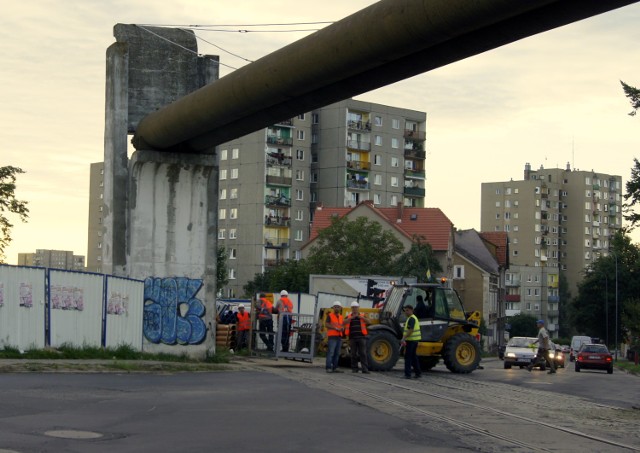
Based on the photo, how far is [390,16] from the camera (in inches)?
661

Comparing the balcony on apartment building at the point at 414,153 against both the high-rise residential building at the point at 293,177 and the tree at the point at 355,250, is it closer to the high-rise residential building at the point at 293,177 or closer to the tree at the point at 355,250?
the high-rise residential building at the point at 293,177

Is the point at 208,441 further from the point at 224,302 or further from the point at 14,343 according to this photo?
the point at 224,302

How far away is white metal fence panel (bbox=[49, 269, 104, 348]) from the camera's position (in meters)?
25.0

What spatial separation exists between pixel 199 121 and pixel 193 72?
13.3ft

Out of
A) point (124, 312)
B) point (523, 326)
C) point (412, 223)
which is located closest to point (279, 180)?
point (412, 223)

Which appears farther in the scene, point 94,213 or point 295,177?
point 94,213

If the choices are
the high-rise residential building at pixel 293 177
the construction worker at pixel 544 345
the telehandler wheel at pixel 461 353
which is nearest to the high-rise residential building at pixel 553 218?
the high-rise residential building at pixel 293 177

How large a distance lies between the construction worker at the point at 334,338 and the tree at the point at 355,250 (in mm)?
55399

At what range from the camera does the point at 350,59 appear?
18.7 metres

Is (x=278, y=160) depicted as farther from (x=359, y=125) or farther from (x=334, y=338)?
(x=334, y=338)

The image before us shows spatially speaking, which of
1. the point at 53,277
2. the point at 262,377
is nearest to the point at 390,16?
the point at 262,377

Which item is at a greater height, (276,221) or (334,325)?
(276,221)

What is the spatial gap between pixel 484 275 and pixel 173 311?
75.4 m

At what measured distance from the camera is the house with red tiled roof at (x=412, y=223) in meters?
96.4
